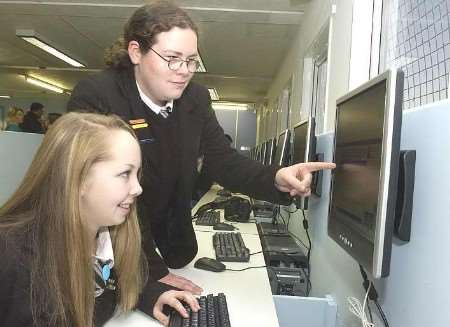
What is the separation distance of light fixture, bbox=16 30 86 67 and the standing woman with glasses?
12.9 feet

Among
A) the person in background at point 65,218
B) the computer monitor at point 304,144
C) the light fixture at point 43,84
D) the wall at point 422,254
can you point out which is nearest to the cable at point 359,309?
the wall at point 422,254

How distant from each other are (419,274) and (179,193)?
82cm

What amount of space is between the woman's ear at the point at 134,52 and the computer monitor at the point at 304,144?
30.2 inches

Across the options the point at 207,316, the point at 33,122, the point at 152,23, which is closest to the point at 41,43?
the point at 33,122

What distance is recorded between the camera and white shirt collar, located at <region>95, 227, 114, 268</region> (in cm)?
104

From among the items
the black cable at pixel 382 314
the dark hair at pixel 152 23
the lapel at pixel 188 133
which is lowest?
the black cable at pixel 382 314

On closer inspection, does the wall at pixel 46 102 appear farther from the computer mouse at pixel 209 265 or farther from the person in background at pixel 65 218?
the person in background at pixel 65 218

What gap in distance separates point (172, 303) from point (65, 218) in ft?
1.17

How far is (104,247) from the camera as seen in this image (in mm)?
1053

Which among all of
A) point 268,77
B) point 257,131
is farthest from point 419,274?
point 257,131

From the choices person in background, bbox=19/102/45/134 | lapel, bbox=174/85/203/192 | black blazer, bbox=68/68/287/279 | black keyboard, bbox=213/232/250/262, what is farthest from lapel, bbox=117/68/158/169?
person in background, bbox=19/102/45/134

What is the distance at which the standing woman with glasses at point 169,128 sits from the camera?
115cm

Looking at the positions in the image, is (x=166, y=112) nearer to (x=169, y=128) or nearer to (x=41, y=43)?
(x=169, y=128)

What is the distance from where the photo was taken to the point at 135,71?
1.27 m
